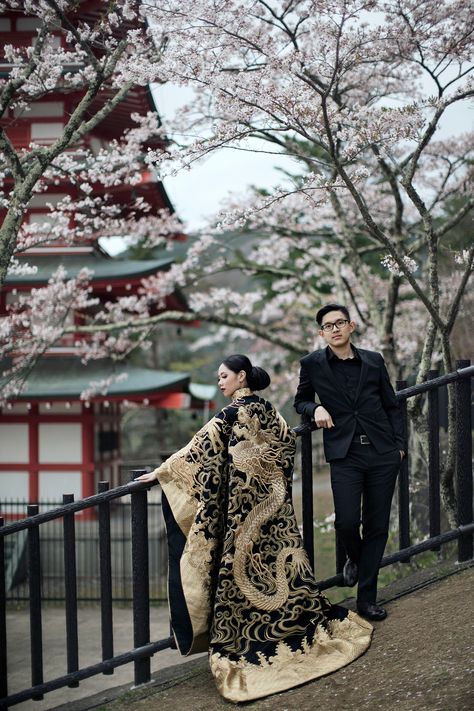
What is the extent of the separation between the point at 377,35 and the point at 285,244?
299 inches

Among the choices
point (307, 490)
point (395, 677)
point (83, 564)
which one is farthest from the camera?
point (83, 564)

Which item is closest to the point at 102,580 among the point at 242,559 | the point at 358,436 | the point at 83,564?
the point at 242,559

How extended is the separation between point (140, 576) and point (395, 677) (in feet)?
4.24

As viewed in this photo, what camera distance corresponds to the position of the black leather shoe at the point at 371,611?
12.4ft

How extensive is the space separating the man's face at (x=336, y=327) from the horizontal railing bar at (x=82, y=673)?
5.46ft

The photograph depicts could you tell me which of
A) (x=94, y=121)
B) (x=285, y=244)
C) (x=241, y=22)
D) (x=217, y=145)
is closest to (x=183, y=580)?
(x=217, y=145)

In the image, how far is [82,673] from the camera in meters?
3.71

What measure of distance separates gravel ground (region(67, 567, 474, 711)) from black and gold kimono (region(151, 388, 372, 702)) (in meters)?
0.11

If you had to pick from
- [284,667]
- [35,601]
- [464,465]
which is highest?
[464,465]

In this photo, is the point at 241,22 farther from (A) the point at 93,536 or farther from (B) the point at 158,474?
(A) the point at 93,536

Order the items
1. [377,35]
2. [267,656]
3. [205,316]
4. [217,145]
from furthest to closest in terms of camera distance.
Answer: [205,316]
[377,35]
[217,145]
[267,656]

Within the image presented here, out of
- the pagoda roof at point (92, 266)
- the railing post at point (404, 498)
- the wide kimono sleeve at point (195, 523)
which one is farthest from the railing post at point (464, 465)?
the pagoda roof at point (92, 266)

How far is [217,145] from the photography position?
5.40 meters

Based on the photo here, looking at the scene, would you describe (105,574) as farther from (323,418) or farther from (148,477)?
(323,418)
